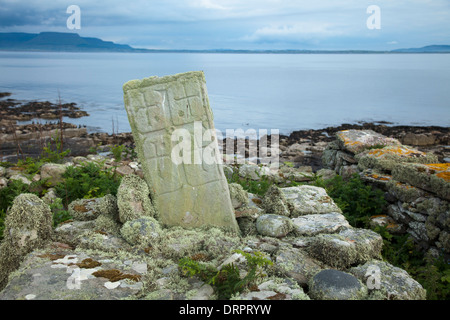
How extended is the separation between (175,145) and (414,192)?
4.32 meters

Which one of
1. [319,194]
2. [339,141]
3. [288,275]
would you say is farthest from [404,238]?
[339,141]

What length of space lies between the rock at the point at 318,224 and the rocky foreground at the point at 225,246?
0.01 meters

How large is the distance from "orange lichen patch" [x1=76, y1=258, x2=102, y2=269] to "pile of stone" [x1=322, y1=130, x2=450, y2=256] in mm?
4864

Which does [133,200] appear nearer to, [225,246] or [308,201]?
[225,246]

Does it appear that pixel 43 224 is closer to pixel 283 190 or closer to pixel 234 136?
pixel 283 190

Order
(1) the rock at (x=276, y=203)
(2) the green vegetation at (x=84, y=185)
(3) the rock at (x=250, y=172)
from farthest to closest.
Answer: (3) the rock at (x=250, y=172)
(2) the green vegetation at (x=84, y=185)
(1) the rock at (x=276, y=203)

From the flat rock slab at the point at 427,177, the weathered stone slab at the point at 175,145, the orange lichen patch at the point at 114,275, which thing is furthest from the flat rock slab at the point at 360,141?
the orange lichen patch at the point at 114,275

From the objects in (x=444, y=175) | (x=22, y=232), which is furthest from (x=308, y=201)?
(x=22, y=232)

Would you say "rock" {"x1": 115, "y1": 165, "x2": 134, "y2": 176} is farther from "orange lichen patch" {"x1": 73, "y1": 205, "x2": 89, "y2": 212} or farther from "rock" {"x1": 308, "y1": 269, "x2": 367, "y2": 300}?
"rock" {"x1": 308, "y1": 269, "x2": 367, "y2": 300}

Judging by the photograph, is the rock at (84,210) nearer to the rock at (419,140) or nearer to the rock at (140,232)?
the rock at (140,232)

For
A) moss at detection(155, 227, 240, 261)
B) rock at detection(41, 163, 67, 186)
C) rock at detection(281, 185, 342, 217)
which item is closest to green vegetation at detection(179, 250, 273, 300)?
moss at detection(155, 227, 240, 261)

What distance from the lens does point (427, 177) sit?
6.28 m

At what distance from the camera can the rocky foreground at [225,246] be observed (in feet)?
11.9
